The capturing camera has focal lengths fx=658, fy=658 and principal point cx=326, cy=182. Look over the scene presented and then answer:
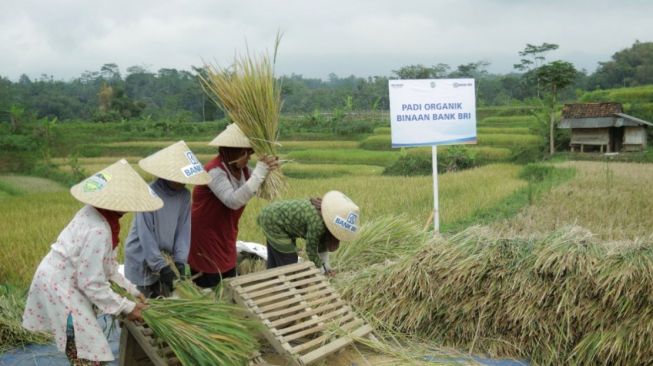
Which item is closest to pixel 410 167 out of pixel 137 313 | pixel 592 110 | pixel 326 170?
pixel 326 170

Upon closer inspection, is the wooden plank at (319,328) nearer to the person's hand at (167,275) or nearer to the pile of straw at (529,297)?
the pile of straw at (529,297)

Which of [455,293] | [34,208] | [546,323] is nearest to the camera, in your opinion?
[546,323]

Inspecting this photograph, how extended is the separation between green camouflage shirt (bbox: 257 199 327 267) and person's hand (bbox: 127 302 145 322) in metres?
1.28

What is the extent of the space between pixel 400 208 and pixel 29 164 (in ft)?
16.6

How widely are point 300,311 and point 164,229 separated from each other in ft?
3.12

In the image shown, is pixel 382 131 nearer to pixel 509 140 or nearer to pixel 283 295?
pixel 509 140

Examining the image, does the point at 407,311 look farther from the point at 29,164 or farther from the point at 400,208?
the point at 29,164

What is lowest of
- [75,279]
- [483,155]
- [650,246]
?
[483,155]

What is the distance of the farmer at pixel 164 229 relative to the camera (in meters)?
3.26

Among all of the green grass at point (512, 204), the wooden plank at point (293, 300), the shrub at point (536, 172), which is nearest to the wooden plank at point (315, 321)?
the wooden plank at point (293, 300)

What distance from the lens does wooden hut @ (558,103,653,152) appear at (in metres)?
15.1

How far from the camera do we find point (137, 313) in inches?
111

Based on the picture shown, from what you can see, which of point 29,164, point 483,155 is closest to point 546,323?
point 29,164

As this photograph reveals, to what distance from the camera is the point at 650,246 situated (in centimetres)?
358
